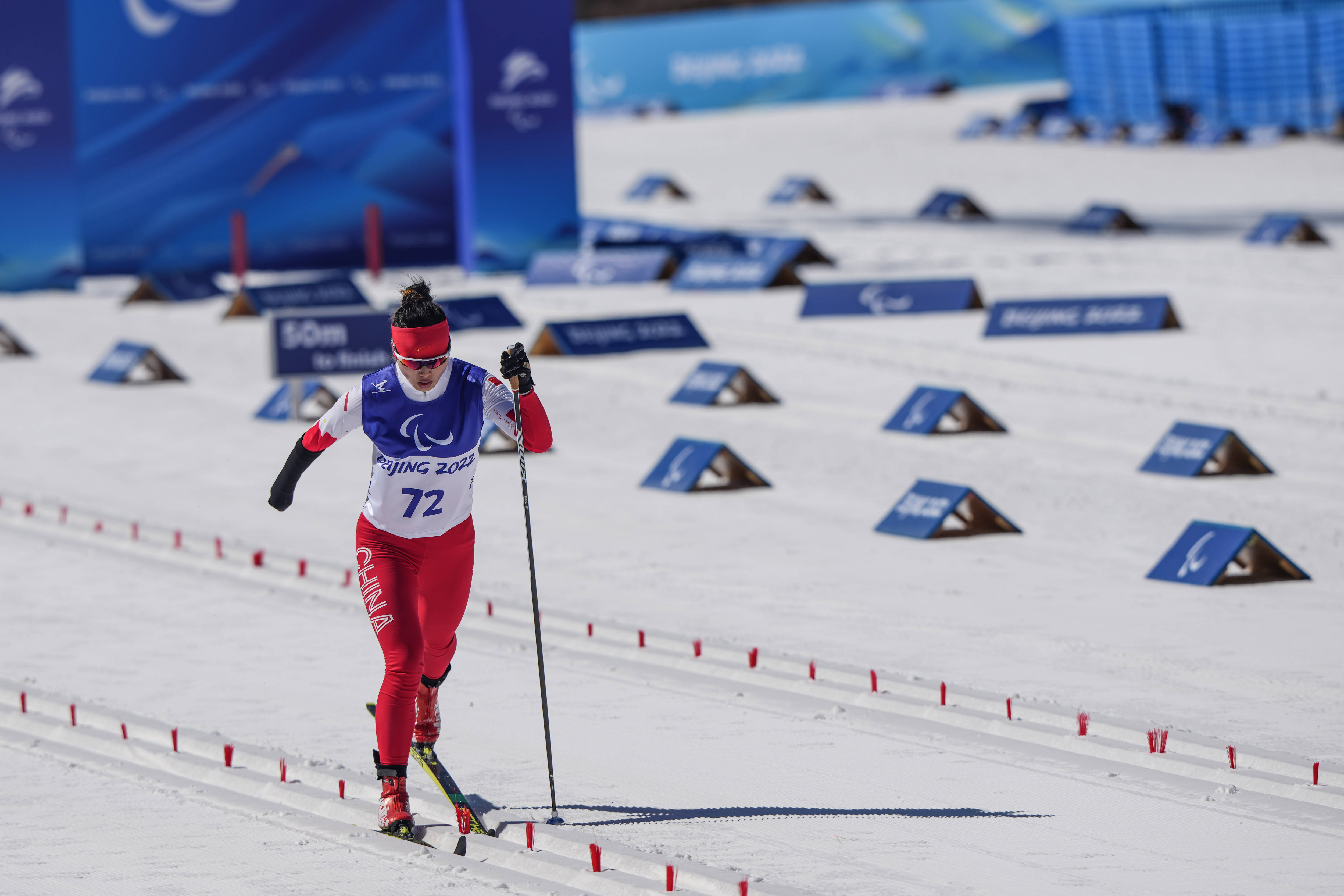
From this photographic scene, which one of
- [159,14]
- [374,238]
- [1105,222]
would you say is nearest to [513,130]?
[374,238]

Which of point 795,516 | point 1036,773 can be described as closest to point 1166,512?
point 795,516

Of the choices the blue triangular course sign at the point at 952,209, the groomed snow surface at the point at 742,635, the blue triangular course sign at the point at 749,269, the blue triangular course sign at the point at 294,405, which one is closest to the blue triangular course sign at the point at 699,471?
the groomed snow surface at the point at 742,635

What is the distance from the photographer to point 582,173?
3659 centimetres

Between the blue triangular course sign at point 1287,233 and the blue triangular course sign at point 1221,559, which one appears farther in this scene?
the blue triangular course sign at point 1287,233

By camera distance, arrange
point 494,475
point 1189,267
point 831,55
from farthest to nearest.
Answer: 1. point 831,55
2. point 1189,267
3. point 494,475

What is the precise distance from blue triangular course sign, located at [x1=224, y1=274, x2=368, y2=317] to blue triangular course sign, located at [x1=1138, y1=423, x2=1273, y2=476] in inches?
376

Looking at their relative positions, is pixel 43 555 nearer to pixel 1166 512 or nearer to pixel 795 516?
pixel 795 516

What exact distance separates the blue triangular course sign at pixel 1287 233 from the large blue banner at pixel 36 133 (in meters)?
14.5

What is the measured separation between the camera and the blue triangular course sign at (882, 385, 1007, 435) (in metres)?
14.4

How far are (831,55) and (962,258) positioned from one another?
2159cm

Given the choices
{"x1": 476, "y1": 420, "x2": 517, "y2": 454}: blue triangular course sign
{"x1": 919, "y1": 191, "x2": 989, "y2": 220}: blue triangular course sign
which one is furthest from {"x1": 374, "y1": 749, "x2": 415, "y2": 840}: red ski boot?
{"x1": 919, "y1": 191, "x2": 989, "y2": 220}: blue triangular course sign

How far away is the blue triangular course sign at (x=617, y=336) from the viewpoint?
58.7 feet

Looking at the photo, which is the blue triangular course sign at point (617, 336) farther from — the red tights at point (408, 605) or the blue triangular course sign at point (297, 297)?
the red tights at point (408, 605)

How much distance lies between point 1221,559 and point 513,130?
50.2ft
